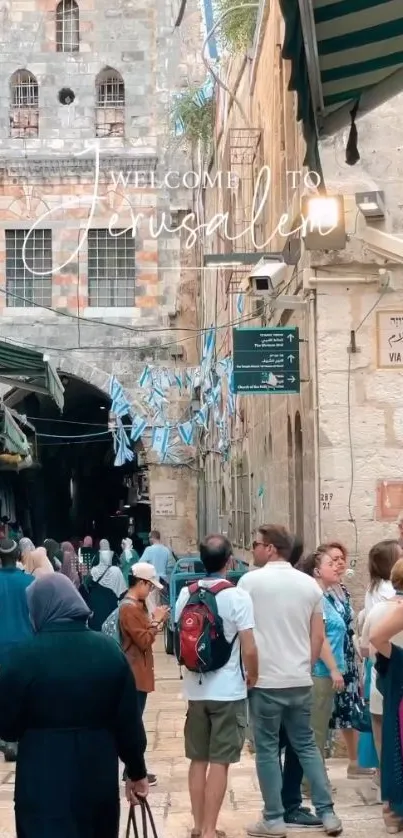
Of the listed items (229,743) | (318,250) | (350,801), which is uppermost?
(318,250)

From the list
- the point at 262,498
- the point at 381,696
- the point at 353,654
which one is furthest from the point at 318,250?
the point at 262,498

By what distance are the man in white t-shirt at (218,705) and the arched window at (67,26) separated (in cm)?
2170

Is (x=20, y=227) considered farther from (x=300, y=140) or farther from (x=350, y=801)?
(x=350, y=801)

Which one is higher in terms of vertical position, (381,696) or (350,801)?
(381,696)

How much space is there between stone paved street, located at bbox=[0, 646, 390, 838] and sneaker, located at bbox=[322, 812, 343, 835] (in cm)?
10

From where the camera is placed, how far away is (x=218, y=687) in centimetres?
604

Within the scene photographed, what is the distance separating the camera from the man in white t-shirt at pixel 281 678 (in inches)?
246

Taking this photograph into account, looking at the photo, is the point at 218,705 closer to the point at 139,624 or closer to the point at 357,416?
the point at 139,624

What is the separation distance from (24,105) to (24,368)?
1537 cm

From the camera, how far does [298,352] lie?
10719 mm

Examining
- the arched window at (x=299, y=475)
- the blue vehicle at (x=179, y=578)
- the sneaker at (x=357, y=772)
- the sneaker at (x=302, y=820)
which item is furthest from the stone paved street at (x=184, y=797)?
the blue vehicle at (x=179, y=578)

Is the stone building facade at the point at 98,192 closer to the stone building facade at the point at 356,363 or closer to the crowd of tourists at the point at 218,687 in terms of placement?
the stone building facade at the point at 356,363

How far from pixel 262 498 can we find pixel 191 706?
907 cm

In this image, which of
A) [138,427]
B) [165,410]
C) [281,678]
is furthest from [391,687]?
[165,410]
